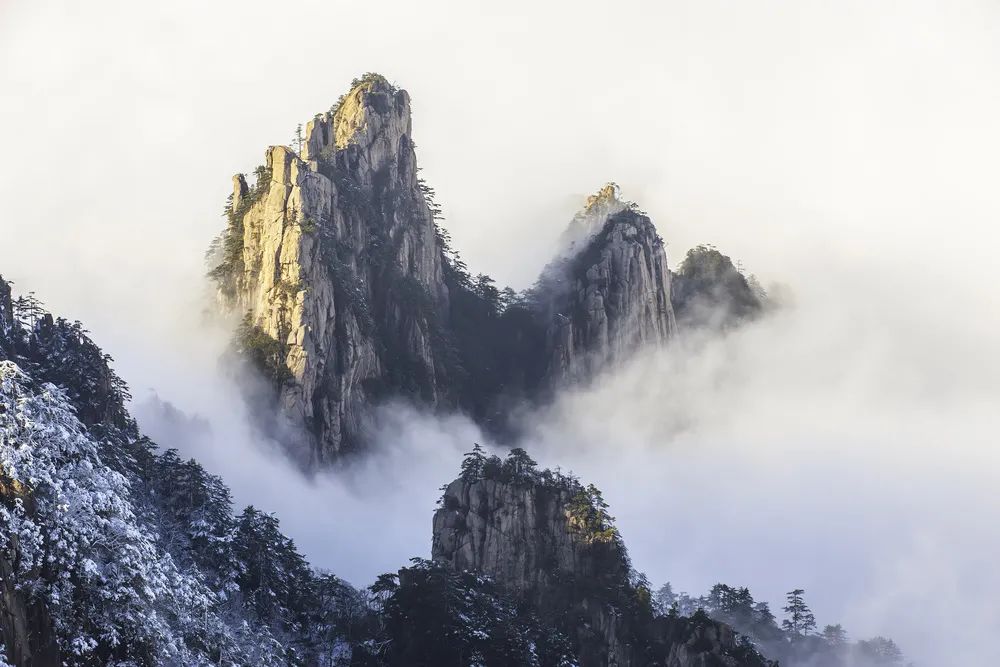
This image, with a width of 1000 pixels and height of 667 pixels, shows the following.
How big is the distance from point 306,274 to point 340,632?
4513 cm

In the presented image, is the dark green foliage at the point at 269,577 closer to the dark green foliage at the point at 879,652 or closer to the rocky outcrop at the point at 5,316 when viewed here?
the rocky outcrop at the point at 5,316

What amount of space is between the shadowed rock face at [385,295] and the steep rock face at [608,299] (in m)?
0.16

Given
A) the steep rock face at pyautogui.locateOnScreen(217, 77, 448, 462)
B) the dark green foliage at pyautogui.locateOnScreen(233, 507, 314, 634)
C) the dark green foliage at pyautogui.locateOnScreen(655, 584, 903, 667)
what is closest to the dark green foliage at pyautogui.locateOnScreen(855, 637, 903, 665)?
the dark green foliage at pyautogui.locateOnScreen(655, 584, 903, 667)


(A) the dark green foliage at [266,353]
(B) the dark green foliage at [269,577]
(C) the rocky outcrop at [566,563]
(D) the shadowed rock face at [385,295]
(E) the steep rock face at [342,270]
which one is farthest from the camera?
(D) the shadowed rock face at [385,295]

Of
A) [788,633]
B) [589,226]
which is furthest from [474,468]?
[589,226]

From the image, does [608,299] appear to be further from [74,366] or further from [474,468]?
[74,366]

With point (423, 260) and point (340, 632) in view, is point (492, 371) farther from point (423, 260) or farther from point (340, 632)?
point (340, 632)

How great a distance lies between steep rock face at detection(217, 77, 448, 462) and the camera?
142 meters

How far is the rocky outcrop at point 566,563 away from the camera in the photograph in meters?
111

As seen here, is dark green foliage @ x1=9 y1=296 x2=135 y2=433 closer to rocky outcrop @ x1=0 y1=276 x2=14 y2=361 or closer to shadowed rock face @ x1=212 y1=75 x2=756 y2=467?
rocky outcrop @ x1=0 y1=276 x2=14 y2=361

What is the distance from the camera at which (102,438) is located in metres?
103

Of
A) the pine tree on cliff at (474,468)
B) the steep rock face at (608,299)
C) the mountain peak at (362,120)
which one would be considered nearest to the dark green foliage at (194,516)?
the pine tree on cliff at (474,468)

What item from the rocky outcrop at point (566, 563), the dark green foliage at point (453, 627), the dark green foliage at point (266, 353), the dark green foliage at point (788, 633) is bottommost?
the dark green foliage at point (453, 627)

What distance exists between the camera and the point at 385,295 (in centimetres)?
16062
